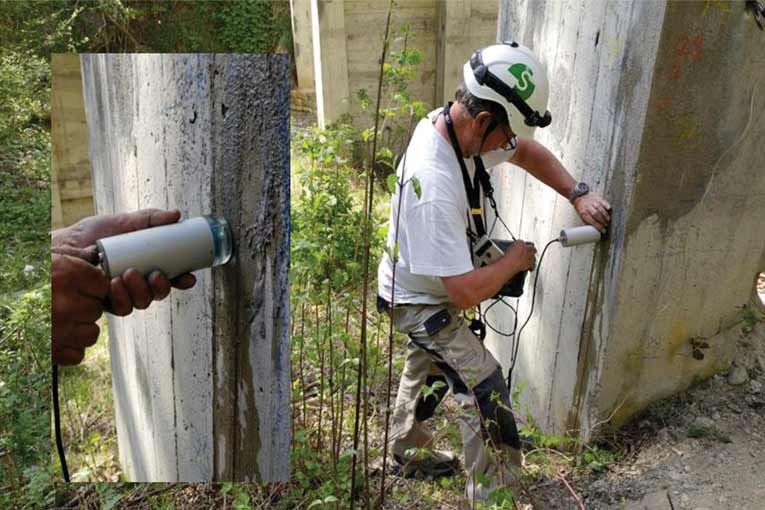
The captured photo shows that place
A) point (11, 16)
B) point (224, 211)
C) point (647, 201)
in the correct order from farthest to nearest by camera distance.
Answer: point (11, 16)
point (647, 201)
point (224, 211)

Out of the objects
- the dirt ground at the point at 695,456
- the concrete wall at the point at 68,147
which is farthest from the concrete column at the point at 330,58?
the concrete wall at the point at 68,147

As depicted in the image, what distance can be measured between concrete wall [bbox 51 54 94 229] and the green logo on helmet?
144 cm

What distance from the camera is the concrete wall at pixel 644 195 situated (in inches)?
97.3

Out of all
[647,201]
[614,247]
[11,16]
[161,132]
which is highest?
[11,16]

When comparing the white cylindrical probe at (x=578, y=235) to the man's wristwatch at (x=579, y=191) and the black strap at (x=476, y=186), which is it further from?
the black strap at (x=476, y=186)

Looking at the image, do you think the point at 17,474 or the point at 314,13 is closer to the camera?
the point at 17,474

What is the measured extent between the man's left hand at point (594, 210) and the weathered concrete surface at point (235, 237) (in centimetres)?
140

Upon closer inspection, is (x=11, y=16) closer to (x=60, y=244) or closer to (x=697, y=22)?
(x=60, y=244)

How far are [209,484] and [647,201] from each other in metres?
1.87

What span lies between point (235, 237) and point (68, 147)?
0.63 m

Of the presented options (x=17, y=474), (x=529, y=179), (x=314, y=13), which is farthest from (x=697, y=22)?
(x=314, y=13)

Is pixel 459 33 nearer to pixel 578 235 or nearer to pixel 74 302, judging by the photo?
pixel 578 235

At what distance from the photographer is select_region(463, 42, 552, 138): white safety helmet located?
2.49 metres

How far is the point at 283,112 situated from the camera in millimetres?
1661
